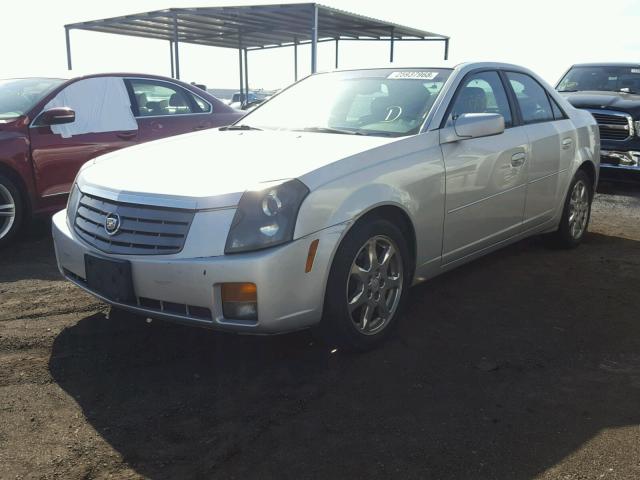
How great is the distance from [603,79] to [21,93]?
8.39 metres

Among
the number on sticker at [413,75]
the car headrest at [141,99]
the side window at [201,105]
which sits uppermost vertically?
the number on sticker at [413,75]

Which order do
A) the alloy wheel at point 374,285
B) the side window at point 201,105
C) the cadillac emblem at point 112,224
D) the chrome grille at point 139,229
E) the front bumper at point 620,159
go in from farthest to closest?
the front bumper at point 620,159 < the side window at point 201,105 < the alloy wheel at point 374,285 < the cadillac emblem at point 112,224 < the chrome grille at point 139,229

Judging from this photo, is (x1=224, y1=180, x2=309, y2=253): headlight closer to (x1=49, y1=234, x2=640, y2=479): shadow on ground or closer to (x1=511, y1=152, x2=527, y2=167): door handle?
(x1=49, y1=234, x2=640, y2=479): shadow on ground

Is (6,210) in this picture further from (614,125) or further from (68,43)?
(68,43)

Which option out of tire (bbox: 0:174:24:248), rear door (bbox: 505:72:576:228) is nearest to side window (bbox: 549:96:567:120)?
rear door (bbox: 505:72:576:228)

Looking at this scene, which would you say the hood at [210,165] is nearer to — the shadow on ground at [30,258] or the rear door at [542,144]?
the shadow on ground at [30,258]

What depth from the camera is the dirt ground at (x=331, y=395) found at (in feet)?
8.11

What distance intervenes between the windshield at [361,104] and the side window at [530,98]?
36.3 inches

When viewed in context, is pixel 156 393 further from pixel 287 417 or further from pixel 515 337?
pixel 515 337

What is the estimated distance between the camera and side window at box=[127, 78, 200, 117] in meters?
6.55

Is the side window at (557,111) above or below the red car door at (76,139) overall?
above

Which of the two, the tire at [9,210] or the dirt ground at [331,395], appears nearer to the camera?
the dirt ground at [331,395]

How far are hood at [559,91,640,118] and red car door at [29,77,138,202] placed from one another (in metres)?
6.29

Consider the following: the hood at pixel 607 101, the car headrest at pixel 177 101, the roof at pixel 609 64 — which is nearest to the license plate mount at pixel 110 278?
the car headrest at pixel 177 101
